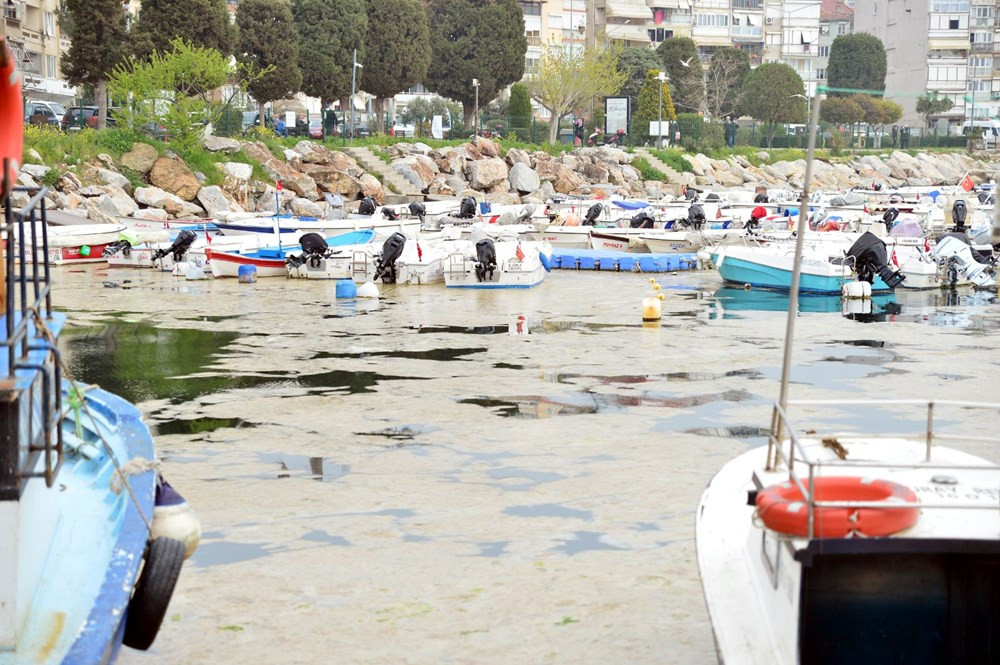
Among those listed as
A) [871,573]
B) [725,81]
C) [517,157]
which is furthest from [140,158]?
[725,81]

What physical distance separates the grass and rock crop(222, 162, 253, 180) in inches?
1145

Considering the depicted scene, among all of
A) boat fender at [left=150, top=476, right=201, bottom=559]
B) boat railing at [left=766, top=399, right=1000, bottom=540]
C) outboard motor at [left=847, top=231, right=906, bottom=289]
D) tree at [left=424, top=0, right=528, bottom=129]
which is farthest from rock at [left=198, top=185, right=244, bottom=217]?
boat railing at [left=766, top=399, right=1000, bottom=540]

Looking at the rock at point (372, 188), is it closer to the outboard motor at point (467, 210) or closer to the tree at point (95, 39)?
the tree at point (95, 39)

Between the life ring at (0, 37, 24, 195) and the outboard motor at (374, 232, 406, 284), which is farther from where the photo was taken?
the outboard motor at (374, 232, 406, 284)

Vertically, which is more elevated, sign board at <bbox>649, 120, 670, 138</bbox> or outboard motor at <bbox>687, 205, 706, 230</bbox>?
sign board at <bbox>649, 120, 670, 138</bbox>

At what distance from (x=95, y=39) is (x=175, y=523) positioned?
48.2m

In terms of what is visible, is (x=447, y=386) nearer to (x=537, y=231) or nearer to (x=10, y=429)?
(x=10, y=429)

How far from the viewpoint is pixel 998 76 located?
11838 cm

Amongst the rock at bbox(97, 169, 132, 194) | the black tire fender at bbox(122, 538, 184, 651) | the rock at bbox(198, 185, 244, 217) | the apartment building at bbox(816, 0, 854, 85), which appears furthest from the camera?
the apartment building at bbox(816, 0, 854, 85)

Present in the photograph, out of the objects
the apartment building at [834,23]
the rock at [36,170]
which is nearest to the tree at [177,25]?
the rock at [36,170]

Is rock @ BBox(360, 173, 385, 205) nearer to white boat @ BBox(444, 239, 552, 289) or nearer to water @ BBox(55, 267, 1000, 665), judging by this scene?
white boat @ BBox(444, 239, 552, 289)

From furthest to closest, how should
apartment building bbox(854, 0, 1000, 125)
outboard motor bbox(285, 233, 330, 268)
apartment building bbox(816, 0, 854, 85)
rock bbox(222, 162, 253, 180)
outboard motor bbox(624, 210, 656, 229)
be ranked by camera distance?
apartment building bbox(816, 0, 854, 85), apartment building bbox(854, 0, 1000, 125), rock bbox(222, 162, 253, 180), outboard motor bbox(624, 210, 656, 229), outboard motor bbox(285, 233, 330, 268)

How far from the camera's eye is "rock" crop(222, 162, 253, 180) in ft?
165

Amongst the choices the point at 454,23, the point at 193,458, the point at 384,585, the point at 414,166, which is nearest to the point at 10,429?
the point at 384,585
